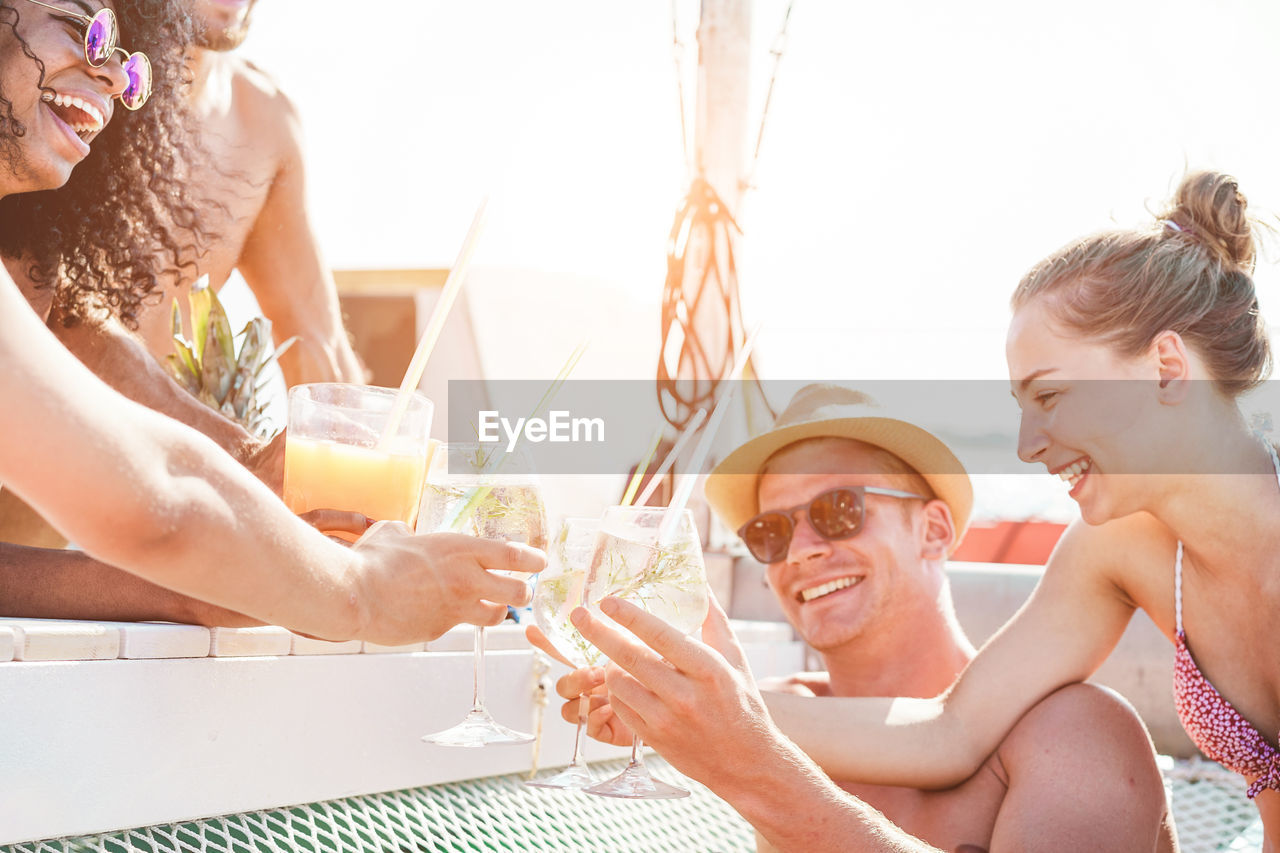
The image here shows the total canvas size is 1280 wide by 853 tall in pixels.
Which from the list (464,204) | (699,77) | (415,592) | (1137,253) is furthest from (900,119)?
(415,592)

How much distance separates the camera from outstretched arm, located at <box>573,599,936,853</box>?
4.99 feet

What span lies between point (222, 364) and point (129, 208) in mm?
724

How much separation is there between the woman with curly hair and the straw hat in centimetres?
175

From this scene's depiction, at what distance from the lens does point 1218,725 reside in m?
2.55

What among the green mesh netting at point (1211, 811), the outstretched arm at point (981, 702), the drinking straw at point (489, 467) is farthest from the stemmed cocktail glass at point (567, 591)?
the green mesh netting at point (1211, 811)

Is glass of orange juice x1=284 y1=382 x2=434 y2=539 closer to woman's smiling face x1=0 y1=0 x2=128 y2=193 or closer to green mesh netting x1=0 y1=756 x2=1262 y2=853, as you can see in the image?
green mesh netting x1=0 y1=756 x2=1262 y2=853

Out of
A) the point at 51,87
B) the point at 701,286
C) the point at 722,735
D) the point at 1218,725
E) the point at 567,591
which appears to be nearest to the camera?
the point at 722,735

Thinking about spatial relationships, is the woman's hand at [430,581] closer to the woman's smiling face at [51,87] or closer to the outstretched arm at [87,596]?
the outstretched arm at [87,596]

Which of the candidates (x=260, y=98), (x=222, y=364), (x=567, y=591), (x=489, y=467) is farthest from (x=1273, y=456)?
(x=260, y=98)

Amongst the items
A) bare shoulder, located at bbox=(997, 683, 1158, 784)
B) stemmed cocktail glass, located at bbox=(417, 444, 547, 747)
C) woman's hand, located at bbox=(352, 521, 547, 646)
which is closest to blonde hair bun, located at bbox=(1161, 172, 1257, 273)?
bare shoulder, located at bbox=(997, 683, 1158, 784)

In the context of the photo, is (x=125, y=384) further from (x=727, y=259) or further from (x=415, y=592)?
(x=727, y=259)

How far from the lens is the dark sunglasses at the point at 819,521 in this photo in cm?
311

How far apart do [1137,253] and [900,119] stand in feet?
15.7

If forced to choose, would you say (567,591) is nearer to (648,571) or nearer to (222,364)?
(648,571)
